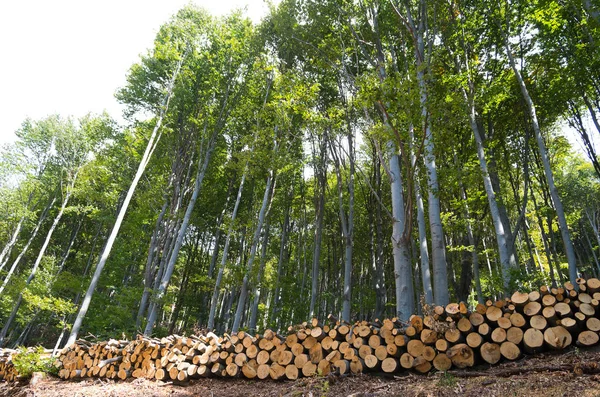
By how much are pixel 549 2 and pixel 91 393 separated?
12224 millimetres

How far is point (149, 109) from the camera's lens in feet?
45.6

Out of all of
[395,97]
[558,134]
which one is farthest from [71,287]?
[558,134]

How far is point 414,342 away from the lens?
3857mm

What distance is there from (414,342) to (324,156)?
882 centimetres

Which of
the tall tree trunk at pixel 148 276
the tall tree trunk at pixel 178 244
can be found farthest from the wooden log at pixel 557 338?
the tall tree trunk at pixel 148 276

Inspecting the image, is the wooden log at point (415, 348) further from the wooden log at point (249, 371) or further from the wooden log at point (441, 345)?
the wooden log at point (249, 371)

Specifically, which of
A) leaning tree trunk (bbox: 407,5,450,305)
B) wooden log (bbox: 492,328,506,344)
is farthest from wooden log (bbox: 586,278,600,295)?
leaning tree trunk (bbox: 407,5,450,305)

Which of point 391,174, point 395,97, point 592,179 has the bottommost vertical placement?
point 391,174

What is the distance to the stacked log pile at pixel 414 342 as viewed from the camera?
3.42 metres

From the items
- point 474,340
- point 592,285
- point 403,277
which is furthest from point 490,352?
point 403,277

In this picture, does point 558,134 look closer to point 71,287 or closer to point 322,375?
point 322,375

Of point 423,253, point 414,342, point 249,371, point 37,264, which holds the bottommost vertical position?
point 249,371

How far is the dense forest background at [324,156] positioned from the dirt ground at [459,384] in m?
2.22

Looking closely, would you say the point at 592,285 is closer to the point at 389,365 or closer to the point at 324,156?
the point at 389,365
